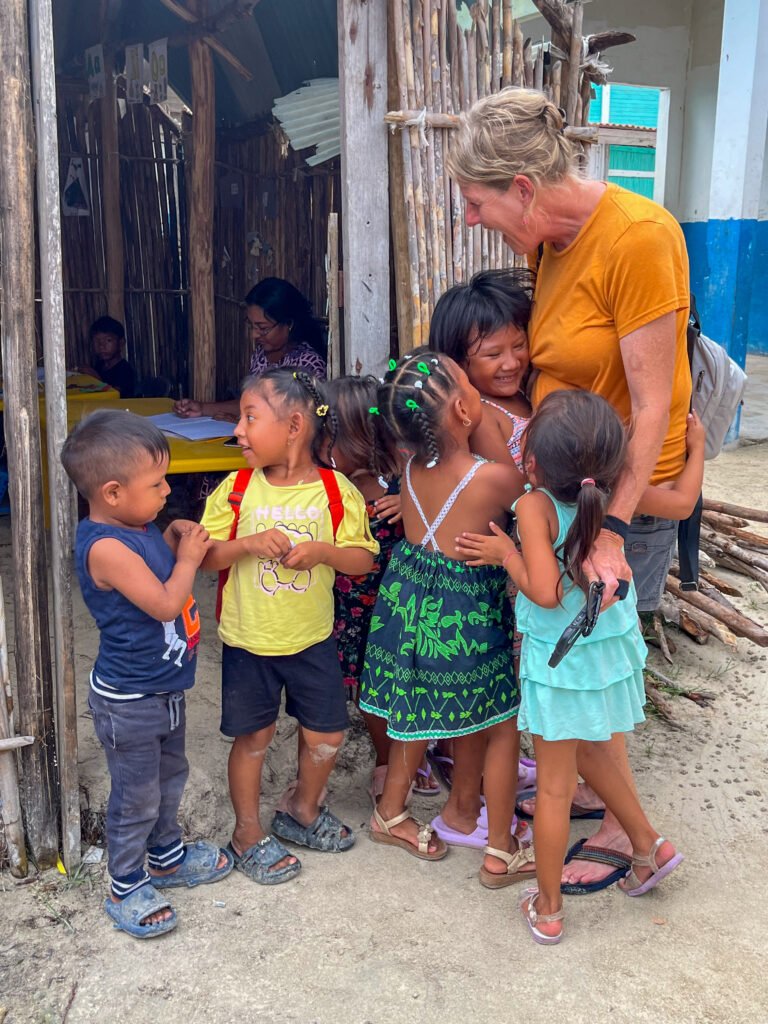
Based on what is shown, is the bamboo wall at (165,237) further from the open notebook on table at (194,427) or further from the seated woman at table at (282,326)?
the open notebook on table at (194,427)

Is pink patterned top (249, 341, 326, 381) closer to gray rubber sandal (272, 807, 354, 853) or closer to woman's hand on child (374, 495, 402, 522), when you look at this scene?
woman's hand on child (374, 495, 402, 522)

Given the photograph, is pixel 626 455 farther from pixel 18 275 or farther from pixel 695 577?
pixel 18 275

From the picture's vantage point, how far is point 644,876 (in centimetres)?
269

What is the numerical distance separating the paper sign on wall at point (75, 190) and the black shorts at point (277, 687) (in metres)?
5.33

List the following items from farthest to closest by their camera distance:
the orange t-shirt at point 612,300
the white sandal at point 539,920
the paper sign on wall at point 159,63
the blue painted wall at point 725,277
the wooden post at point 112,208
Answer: the blue painted wall at point 725,277 → the wooden post at point 112,208 → the paper sign on wall at point 159,63 → the white sandal at point 539,920 → the orange t-shirt at point 612,300

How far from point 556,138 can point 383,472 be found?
1.09 metres

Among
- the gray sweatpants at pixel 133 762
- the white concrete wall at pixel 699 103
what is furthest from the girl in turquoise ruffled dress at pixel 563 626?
the white concrete wall at pixel 699 103

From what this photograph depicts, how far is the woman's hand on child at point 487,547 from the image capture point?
247cm

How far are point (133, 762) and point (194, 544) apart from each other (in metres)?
0.58

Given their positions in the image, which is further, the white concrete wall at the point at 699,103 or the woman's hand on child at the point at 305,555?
the white concrete wall at the point at 699,103

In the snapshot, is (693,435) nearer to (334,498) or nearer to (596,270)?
(596,270)

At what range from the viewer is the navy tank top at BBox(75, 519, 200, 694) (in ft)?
7.82

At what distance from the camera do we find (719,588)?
4.96 m

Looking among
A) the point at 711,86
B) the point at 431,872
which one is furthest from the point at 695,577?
the point at 711,86
